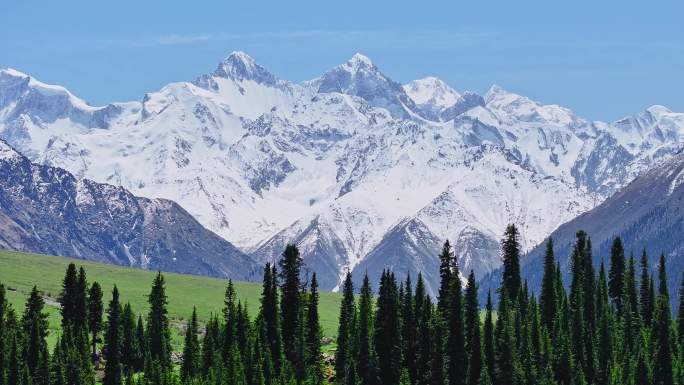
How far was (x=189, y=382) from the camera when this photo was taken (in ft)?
632

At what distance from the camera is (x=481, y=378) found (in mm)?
184625

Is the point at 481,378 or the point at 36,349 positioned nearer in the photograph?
the point at 481,378

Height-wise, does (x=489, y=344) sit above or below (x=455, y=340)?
below

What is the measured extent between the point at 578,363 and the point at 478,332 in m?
16.6

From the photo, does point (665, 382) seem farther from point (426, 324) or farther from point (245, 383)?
point (245, 383)

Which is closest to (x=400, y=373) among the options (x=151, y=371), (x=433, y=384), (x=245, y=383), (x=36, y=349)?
(x=433, y=384)

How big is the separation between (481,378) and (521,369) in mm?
7865

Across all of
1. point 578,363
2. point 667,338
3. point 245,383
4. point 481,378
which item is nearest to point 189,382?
point 245,383

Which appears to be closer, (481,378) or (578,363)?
(481,378)

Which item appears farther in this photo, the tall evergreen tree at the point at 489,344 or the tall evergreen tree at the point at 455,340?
the tall evergreen tree at the point at 455,340

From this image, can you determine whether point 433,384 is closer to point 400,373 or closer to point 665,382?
point 400,373

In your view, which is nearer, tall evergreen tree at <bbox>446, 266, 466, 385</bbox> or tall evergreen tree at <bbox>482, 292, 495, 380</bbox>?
tall evergreen tree at <bbox>482, 292, 495, 380</bbox>

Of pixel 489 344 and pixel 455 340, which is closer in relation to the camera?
pixel 489 344

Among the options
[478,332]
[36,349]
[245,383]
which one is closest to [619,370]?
[478,332]
